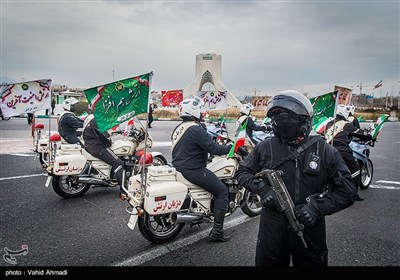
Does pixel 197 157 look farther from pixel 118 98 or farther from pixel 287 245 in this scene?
pixel 287 245

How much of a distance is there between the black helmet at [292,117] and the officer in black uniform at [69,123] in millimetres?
6292

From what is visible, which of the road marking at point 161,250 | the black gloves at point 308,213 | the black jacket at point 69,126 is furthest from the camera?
the black jacket at point 69,126

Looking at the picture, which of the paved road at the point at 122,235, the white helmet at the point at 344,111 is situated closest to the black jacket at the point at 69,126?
the paved road at the point at 122,235

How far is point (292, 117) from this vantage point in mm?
2309

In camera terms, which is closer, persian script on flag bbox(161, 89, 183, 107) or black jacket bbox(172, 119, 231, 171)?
black jacket bbox(172, 119, 231, 171)

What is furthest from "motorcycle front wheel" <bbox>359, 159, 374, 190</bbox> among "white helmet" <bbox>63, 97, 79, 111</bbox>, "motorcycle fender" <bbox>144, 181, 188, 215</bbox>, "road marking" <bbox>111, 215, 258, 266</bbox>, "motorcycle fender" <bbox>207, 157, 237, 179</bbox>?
"white helmet" <bbox>63, 97, 79, 111</bbox>

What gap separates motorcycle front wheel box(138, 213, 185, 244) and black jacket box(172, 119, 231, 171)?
0.72m

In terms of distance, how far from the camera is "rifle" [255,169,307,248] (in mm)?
2184

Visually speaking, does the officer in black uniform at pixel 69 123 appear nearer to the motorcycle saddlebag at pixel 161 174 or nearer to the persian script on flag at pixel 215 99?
the motorcycle saddlebag at pixel 161 174

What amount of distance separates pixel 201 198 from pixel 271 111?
2118 millimetres

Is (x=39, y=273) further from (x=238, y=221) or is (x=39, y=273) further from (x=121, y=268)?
(x=238, y=221)

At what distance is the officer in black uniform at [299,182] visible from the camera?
2236mm

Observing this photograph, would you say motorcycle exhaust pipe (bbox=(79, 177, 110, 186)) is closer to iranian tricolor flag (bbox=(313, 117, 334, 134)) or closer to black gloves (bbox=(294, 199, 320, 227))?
black gloves (bbox=(294, 199, 320, 227))

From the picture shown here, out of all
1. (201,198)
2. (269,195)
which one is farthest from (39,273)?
(269,195)
